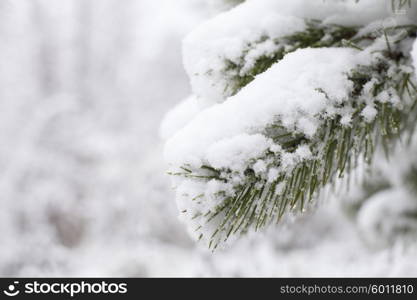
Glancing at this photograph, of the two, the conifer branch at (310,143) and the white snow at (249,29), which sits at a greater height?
→ the white snow at (249,29)

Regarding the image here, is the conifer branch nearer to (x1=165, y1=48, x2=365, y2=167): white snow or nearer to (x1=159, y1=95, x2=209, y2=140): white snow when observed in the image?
(x1=165, y1=48, x2=365, y2=167): white snow

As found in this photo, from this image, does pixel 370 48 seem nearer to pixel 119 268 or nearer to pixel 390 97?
pixel 390 97

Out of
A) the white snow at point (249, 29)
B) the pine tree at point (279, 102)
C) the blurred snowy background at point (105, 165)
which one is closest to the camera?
the pine tree at point (279, 102)

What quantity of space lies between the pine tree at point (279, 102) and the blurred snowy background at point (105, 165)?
1608 mm

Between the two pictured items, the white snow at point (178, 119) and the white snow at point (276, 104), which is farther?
the white snow at point (178, 119)

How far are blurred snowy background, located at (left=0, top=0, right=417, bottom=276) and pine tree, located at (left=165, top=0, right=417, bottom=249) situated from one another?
1.61 metres

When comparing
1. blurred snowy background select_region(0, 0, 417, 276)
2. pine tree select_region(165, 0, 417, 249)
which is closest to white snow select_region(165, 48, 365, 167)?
pine tree select_region(165, 0, 417, 249)

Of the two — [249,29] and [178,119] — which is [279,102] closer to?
[249,29]

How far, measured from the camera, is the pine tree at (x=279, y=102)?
0.46 meters

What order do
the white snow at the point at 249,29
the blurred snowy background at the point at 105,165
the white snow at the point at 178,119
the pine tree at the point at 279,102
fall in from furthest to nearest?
the blurred snowy background at the point at 105,165 → the white snow at the point at 178,119 → the white snow at the point at 249,29 → the pine tree at the point at 279,102

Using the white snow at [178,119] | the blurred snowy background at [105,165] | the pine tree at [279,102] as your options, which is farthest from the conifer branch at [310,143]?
the blurred snowy background at [105,165]

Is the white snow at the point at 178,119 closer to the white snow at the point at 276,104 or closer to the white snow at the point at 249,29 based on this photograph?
the white snow at the point at 249,29

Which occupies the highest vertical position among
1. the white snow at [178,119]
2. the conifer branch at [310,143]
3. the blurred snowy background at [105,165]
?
the blurred snowy background at [105,165]

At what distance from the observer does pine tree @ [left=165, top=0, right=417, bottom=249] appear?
→ 46 cm
